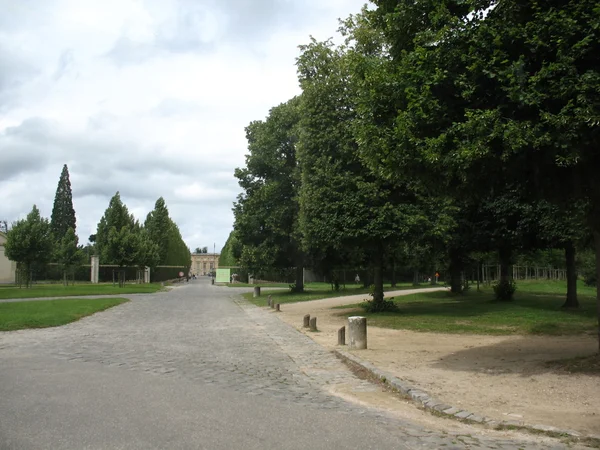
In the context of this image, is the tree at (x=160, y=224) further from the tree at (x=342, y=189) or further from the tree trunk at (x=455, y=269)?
the tree at (x=342, y=189)

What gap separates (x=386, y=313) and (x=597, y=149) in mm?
13432

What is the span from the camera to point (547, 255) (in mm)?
47719

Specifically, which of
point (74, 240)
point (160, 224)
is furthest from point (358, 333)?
point (160, 224)

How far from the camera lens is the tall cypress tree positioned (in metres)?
72.6

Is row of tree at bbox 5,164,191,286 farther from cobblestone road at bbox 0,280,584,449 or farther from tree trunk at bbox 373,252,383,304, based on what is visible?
tree trunk at bbox 373,252,383,304

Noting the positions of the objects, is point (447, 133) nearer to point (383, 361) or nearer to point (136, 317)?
point (383, 361)

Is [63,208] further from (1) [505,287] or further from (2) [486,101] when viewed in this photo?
(2) [486,101]

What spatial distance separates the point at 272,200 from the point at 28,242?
18.6 metres

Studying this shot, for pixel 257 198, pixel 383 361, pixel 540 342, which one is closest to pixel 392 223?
pixel 540 342

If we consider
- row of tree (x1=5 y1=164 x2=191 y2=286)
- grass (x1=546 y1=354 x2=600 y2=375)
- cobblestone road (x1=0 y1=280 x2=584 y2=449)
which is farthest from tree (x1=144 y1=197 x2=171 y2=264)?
grass (x1=546 y1=354 x2=600 y2=375)

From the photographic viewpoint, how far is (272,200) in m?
36.1

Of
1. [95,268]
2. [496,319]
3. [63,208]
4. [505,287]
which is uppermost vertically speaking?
[63,208]

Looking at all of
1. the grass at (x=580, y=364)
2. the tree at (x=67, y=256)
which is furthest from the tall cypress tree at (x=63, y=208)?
the grass at (x=580, y=364)

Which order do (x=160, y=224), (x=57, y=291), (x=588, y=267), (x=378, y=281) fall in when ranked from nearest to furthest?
(x=378, y=281), (x=57, y=291), (x=588, y=267), (x=160, y=224)
